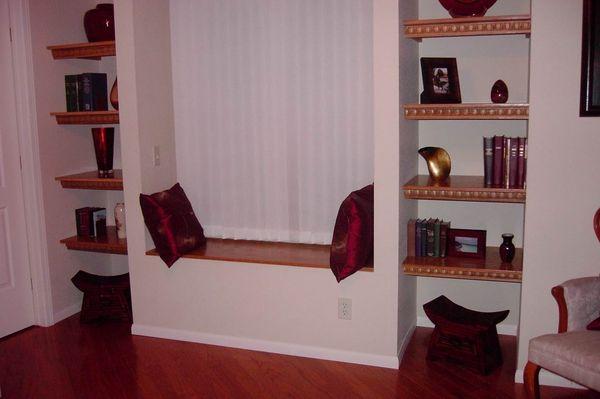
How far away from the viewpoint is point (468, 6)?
3145mm

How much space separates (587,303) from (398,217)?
99 cm

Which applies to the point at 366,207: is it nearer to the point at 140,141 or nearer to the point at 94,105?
the point at 140,141

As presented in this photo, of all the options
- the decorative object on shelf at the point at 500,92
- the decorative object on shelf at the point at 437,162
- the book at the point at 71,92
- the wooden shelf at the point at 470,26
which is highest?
the wooden shelf at the point at 470,26

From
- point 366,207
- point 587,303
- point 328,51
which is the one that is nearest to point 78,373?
point 366,207

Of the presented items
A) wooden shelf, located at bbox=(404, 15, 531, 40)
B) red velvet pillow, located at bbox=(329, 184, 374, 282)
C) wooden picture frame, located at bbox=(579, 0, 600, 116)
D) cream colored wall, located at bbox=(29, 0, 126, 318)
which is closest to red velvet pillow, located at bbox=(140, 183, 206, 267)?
cream colored wall, located at bbox=(29, 0, 126, 318)

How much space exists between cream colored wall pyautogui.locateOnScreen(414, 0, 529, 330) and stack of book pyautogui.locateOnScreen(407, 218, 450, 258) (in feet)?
1.12

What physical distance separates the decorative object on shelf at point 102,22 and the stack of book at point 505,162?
2529 millimetres

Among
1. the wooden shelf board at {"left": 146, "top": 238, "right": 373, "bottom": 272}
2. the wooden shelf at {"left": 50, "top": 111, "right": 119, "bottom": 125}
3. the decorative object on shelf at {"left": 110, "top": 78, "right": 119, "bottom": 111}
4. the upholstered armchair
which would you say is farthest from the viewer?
the decorative object on shelf at {"left": 110, "top": 78, "right": 119, "bottom": 111}

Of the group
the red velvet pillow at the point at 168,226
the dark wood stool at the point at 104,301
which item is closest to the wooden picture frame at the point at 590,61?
the red velvet pillow at the point at 168,226

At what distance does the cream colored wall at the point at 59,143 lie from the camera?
157 inches

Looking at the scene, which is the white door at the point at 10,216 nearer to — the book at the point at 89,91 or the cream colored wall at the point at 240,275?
the book at the point at 89,91

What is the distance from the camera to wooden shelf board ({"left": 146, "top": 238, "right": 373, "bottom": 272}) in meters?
3.52

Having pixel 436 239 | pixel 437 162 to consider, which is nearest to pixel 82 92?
pixel 437 162

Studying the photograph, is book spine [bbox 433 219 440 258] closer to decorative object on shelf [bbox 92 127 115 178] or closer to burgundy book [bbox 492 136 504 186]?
burgundy book [bbox 492 136 504 186]
